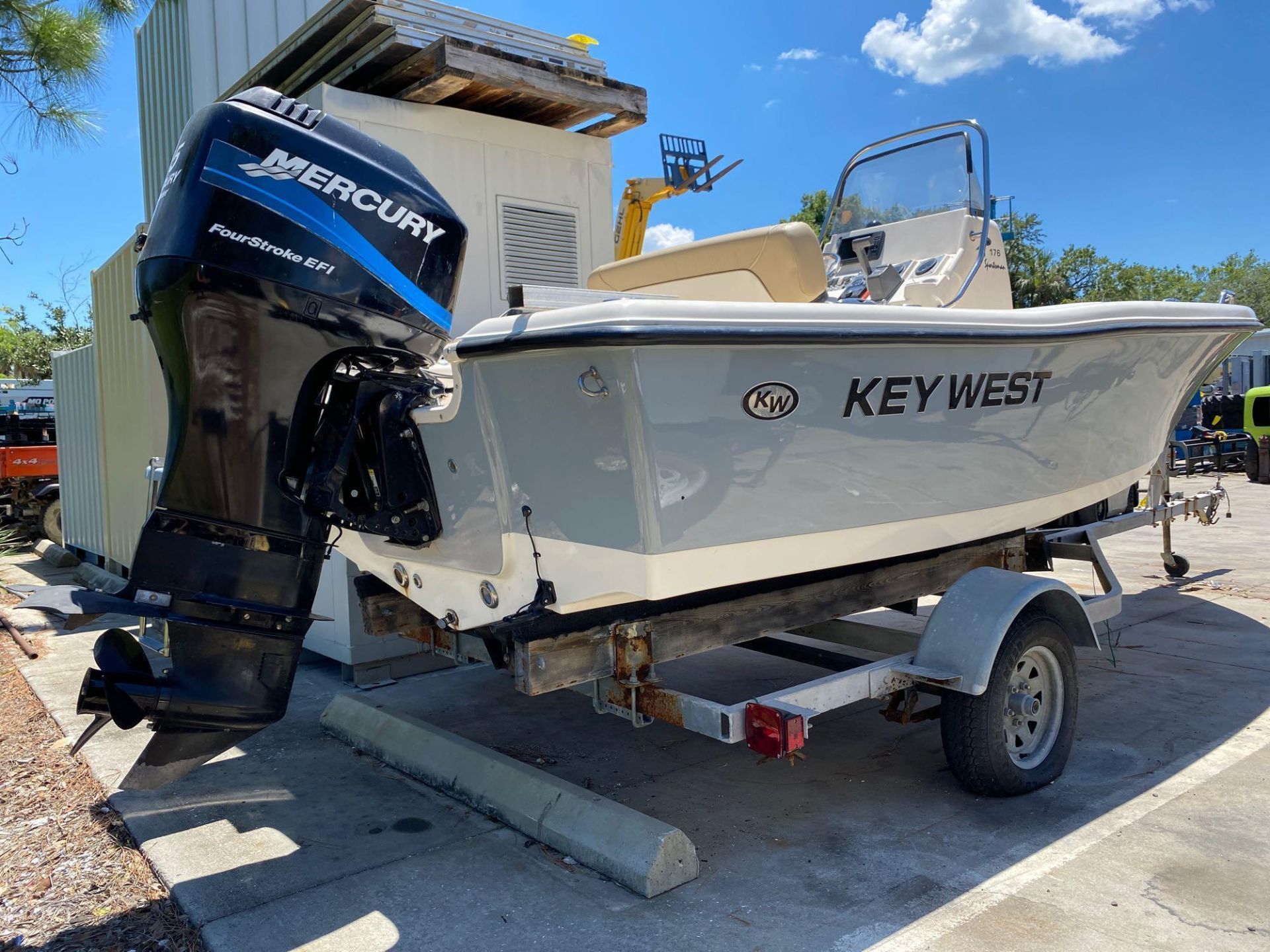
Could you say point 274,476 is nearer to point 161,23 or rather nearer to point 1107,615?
point 1107,615

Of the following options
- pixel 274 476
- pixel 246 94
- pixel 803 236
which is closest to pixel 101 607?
pixel 274 476

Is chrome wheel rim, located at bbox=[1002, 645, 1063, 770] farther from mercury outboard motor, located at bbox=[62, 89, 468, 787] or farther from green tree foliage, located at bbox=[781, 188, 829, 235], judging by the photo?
green tree foliage, located at bbox=[781, 188, 829, 235]

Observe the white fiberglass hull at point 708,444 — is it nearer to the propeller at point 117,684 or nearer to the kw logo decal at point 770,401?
the kw logo decal at point 770,401

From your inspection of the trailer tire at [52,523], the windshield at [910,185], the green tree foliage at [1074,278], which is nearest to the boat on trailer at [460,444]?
the windshield at [910,185]

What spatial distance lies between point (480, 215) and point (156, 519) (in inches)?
114

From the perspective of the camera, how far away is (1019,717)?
10.8 feet

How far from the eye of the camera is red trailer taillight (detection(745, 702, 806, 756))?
102 inches

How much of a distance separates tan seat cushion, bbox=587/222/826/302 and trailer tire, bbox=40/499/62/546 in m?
10.6

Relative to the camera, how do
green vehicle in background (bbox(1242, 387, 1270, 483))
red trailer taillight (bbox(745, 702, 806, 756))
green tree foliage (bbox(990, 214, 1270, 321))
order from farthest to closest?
green tree foliage (bbox(990, 214, 1270, 321)) < green vehicle in background (bbox(1242, 387, 1270, 483)) < red trailer taillight (bbox(745, 702, 806, 756))

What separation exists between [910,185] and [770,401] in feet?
9.13

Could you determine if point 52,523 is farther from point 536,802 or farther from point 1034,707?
point 1034,707

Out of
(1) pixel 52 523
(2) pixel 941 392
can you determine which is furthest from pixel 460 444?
(1) pixel 52 523

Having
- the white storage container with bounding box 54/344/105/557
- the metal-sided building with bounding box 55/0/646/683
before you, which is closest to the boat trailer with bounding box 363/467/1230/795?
the metal-sided building with bounding box 55/0/646/683

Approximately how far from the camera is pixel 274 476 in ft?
8.38
